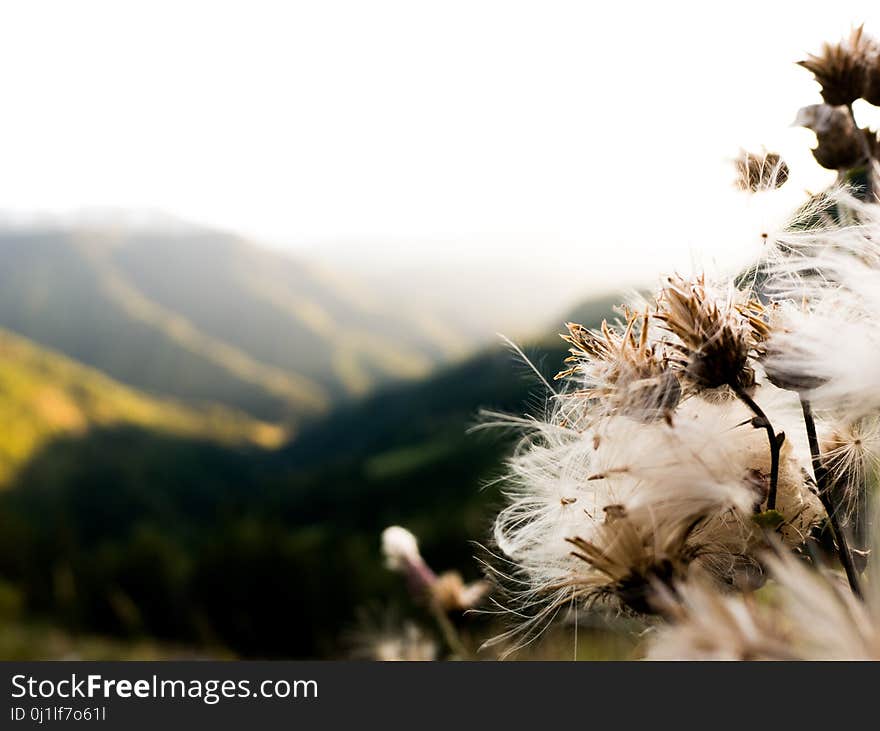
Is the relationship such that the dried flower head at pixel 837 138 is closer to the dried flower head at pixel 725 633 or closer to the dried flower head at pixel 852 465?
the dried flower head at pixel 852 465

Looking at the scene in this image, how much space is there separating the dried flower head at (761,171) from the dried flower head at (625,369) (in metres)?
0.51

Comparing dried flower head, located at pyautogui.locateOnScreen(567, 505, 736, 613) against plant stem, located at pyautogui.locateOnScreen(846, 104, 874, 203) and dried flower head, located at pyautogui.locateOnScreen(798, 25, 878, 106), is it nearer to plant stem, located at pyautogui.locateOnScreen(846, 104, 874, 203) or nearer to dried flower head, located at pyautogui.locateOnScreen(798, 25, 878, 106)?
plant stem, located at pyautogui.locateOnScreen(846, 104, 874, 203)

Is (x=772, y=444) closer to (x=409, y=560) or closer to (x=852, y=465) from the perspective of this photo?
(x=852, y=465)

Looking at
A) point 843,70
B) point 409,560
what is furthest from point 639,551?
point 409,560

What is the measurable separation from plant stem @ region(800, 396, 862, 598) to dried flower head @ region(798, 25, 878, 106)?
88cm

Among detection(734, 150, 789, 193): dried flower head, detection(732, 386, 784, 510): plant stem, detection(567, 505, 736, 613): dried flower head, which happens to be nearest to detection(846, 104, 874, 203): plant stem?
detection(734, 150, 789, 193): dried flower head

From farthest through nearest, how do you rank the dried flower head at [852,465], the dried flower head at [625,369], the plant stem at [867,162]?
the plant stem at [867,162] < the dried flower head at [852,465] < the dried flower head at [625,369]

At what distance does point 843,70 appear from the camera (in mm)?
1968

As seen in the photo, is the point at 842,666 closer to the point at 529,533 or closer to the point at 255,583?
the point at 529,533

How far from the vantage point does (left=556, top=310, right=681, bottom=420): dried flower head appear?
63.5 inches

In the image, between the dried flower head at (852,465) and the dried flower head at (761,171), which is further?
the dried flower head at (761,171)

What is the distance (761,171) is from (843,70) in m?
0.31

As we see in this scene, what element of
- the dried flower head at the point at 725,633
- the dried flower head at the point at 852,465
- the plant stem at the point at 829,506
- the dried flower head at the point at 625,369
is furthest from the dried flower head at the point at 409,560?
the dried flower head at the point at 725,633

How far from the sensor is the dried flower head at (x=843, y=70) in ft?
6.46
